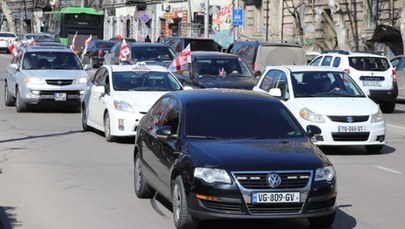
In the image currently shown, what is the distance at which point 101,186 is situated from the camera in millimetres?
11109

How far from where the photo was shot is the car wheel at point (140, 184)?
10.1 m

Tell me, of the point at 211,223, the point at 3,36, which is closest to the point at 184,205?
the point at 211,223

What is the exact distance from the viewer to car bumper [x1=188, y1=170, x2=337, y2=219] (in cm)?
776

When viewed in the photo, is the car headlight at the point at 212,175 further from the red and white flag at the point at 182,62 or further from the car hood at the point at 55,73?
the red and white flag at the point at 182,62

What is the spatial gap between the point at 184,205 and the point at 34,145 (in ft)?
25.6

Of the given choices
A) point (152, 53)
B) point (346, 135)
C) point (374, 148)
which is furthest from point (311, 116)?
point (152, 53)

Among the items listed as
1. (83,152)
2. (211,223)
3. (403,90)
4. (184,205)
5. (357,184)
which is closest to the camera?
(184,205)

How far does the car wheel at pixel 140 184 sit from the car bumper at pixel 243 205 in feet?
7.17

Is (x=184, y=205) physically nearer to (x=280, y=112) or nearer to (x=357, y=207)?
(x=280, y=112)

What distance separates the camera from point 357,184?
11.5 m

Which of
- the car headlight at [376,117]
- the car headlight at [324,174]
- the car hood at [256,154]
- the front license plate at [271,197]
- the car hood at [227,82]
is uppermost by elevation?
the car hood at [256,154]

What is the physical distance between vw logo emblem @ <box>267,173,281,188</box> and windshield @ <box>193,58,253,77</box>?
47.1 feet

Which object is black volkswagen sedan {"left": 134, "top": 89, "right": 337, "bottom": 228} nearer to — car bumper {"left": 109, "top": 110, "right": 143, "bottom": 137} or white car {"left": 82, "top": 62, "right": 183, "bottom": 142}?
car bumper {"left": 109, "top": 110, "right": 143, "bottom": 137}

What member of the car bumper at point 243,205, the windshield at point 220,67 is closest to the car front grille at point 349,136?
the car bumper at point 243,205
